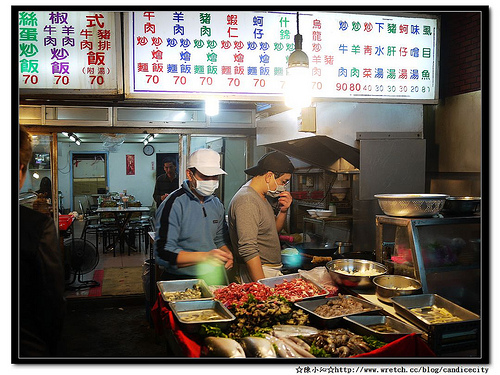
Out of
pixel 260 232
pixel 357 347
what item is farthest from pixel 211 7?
pixel 357 347

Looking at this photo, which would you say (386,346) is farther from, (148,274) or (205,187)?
(148,274)

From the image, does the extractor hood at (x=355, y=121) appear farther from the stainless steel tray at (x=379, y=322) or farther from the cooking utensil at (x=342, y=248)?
the stainless steel tray at (x=379, y=322)

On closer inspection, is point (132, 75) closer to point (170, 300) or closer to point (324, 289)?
point (170, 300)

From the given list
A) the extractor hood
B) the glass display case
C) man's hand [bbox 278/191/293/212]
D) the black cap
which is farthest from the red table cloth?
the extractor hood

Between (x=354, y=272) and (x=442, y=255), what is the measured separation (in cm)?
72

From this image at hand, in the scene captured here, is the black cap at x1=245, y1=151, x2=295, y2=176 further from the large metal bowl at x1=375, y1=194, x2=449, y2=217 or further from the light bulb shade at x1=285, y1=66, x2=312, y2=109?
the large metal bowl at x1=375, y1=194, x2=449, y2=217

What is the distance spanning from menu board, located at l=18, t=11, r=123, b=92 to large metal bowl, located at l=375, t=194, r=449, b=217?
2.65 metres

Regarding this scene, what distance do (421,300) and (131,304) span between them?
16.2 ft

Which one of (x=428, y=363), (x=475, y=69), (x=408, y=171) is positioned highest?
(x=475, y=69)

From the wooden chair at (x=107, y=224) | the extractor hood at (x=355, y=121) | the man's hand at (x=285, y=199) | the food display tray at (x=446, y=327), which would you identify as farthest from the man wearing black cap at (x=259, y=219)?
the wooden chair at (x=107, y=224)

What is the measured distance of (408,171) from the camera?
15.7ft

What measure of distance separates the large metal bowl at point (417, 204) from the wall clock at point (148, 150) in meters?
14.2

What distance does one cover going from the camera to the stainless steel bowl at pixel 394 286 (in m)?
3.03

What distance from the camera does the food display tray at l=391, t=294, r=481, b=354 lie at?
2516 mm
